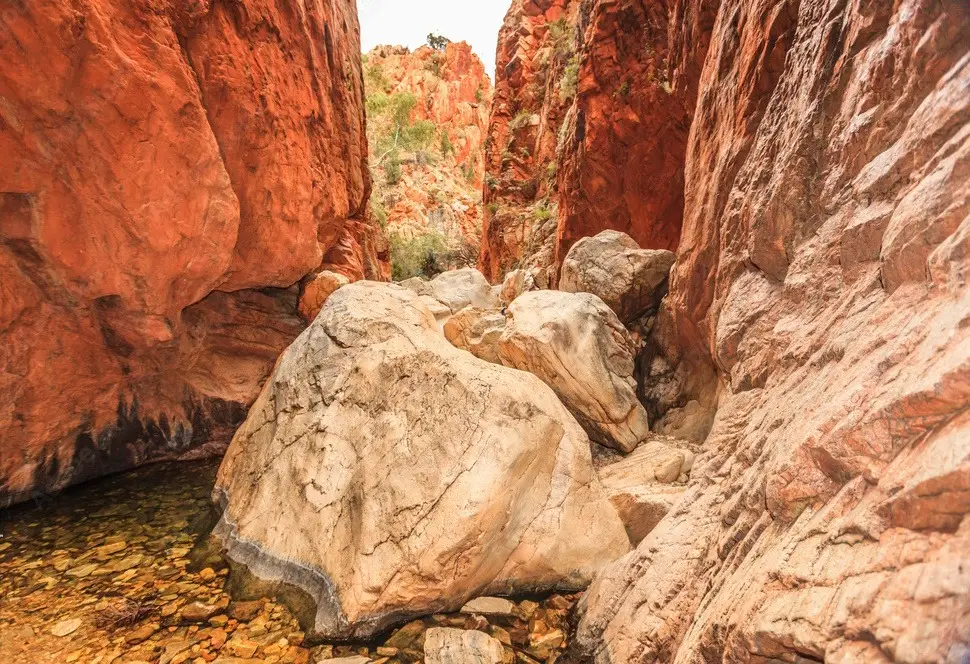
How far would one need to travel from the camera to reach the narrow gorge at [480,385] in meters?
1.59

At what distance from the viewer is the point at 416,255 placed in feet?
81.6

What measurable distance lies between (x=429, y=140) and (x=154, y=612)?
29.8 m

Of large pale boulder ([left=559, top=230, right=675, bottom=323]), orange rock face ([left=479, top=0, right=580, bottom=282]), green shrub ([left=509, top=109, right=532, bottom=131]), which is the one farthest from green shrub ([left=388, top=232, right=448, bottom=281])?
large pale boulder ([left=559, top=230, right=675, bottom=323])

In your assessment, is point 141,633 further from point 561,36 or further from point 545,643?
point 561,36

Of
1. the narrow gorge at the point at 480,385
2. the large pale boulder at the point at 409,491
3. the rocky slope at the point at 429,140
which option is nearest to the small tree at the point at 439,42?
the rocky slope at the point at 429,140

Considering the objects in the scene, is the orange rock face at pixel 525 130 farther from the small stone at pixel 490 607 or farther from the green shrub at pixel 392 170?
the small stone at pixel 490 607

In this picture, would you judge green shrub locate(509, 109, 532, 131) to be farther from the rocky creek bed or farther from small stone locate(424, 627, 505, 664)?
small stone locate(424, 627, 505, 664)

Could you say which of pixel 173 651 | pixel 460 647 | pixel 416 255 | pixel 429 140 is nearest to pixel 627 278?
pixel 460 647

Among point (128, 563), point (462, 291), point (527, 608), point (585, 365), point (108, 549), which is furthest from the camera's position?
point (462, 291)

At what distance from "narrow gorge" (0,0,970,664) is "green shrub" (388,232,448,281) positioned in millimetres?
16395

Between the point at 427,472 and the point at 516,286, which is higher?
the point at 516,286

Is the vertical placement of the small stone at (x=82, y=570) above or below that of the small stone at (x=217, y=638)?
above

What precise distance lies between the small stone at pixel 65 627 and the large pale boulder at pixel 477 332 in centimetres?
415

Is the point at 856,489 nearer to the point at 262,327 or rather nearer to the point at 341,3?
the point at 262,327
